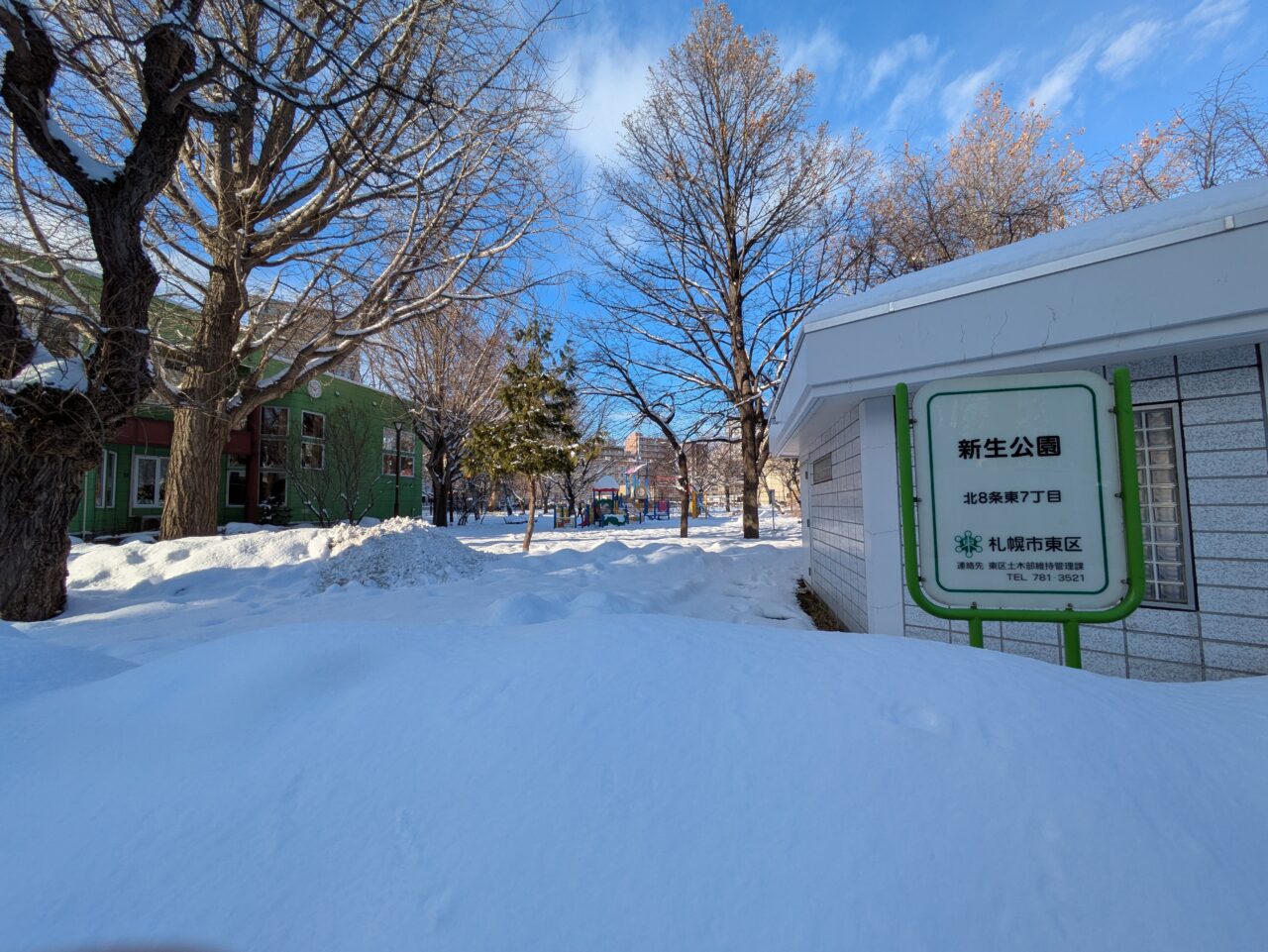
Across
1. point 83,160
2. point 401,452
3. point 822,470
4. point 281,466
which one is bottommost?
point 822,470

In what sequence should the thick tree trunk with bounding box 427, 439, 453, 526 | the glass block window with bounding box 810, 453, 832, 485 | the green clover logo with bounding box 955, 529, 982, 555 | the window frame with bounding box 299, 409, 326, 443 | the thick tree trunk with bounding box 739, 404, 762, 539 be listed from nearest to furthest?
the green clover logo with bounding box 955, 529, 982, 555 < the glass block window with bounding box 810, 453, 832, 485 < the thick tree trunk with bounding box 739, 404, 762, 539 < the window frame with bounding box 299, 409, 326, 443 < the thick tree trunk with bounding box 427, 439, 453, 526

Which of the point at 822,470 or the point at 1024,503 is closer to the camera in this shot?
the point at 1024,503

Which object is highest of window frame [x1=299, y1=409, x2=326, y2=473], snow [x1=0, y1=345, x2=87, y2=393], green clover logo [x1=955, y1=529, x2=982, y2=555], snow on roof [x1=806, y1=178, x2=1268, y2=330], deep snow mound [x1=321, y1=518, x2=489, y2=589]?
window frame [x1=299, y1=409, x2=326, y2=473]

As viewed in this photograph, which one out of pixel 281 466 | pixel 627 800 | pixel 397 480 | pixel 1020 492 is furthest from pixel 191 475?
pixel 397 480

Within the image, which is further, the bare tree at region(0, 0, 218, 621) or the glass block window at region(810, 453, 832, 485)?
the glass block window at region(810, 453, 832, 485)

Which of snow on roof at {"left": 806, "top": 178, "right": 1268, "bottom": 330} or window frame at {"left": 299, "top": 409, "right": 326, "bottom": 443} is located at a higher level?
window frame at {"left": 299, "top": 409, "right": 326, "bottom": 443}

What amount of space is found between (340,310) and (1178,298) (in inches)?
480

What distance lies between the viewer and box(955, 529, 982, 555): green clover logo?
2410 millimetres

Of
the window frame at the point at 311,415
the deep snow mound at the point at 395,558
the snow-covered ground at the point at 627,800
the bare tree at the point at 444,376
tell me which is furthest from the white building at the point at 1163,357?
the window frame at the point at 311,415

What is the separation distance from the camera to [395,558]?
791cm

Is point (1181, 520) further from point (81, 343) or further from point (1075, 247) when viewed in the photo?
point (81, 343)

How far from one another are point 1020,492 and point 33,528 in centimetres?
819

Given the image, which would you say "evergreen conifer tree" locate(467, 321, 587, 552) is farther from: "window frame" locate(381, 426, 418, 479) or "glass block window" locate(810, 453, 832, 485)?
"window frame" locate(381, 426, 418, 479)

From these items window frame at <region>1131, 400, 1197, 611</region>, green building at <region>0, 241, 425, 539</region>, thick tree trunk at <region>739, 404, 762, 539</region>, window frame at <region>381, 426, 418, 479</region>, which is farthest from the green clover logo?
window frame at <region>381, 426, 418, 479</region>
